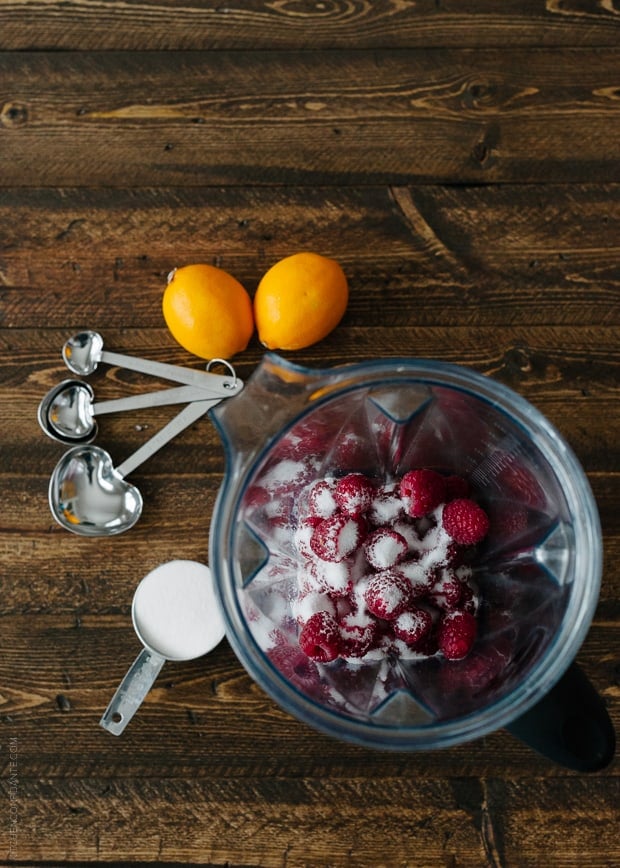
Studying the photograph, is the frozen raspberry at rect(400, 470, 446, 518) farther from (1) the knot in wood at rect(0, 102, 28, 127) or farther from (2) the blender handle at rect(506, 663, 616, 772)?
(1) the knot in wood at rect(0, 102, 28, 127)

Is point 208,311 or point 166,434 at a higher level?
point 208,311

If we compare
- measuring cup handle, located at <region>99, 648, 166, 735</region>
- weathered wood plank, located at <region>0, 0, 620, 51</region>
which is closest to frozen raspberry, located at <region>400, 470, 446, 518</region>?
measuring cup handle, located at <region>99, 648, 166, 735</region>

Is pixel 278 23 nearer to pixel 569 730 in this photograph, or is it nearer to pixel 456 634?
pixel 456 634

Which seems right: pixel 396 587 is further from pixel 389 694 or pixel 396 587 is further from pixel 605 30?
pixel 605 30

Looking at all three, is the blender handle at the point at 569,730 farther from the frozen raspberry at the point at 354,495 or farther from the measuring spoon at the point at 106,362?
the measuring spoon at the point at 106,362

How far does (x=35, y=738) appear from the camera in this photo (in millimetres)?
885

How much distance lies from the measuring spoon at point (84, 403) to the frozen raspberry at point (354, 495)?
0.22 metres

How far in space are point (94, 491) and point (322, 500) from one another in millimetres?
300

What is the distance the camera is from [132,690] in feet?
2.83

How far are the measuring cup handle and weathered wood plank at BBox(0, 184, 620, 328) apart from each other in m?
0.38

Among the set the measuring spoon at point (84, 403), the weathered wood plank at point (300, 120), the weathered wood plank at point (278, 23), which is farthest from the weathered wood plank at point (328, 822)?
the weathered wood plank at point (278, 23)

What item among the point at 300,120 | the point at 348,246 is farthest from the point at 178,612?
the point at 300,120

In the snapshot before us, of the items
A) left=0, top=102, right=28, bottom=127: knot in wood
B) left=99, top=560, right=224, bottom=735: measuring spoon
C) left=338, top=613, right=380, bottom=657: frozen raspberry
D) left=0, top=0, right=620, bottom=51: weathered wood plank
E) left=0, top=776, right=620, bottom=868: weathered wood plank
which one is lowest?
left=0, top=776, right=620, bottom=868: weathered wood plank

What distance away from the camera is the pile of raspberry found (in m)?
0.68
